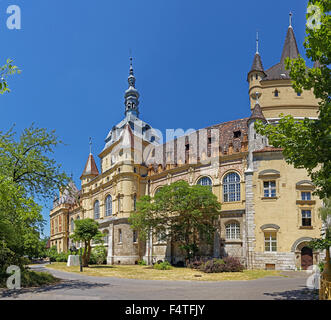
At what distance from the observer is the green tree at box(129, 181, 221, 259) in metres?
30.9

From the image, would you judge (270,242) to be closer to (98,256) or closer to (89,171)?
(98,256)

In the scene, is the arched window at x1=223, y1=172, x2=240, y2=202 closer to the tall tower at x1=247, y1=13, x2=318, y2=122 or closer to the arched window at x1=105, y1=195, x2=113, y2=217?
the tall tower at x1=247, y1=13, x2=318, y2=122

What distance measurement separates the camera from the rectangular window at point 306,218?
28091 mm

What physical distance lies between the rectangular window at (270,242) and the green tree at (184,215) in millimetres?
4937

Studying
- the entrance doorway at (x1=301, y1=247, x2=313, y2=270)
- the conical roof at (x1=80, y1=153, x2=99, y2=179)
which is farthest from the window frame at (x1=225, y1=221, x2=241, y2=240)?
the conical roof at (x1=80, y1=153, x2=99, y2=179)

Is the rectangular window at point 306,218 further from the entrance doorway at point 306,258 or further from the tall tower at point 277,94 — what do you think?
the tall tower at point 277,94

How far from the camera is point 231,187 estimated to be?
1294 inches

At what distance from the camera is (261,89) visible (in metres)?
34.2

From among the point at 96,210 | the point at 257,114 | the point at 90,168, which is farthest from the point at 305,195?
the point at 90,168

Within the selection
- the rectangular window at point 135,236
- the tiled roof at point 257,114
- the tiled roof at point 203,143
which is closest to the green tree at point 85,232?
the rectangular window at point 135,236

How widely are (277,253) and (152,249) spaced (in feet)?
51.5

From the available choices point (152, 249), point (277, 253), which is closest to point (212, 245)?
point (277, 253)
